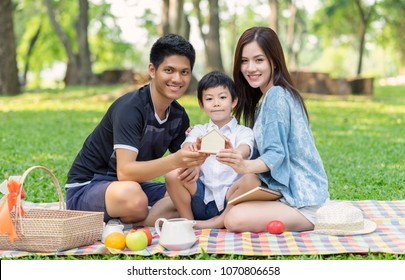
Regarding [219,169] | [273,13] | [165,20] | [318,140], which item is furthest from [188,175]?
[273,13]

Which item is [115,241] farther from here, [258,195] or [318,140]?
[318,140]

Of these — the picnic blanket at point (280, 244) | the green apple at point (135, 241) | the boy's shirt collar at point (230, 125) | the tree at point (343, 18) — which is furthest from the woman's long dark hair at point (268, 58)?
the tree at point (343, 18)

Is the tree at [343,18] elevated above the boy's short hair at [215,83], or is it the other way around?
the tree at [343,18]

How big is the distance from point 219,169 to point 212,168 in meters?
0.05

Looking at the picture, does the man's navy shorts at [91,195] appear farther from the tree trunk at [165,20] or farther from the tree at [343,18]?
the tree at [343,18]

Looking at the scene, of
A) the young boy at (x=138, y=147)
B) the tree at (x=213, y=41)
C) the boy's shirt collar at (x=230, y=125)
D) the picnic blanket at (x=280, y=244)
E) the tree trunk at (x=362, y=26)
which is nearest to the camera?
the picnic blanket at (x=280, y=244)

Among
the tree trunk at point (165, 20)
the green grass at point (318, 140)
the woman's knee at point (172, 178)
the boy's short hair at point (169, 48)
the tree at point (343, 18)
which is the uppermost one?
the tree at point (343, 18)

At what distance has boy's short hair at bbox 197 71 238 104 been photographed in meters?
4.39

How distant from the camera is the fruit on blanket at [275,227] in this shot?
4.20 m

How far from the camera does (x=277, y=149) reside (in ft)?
13.7

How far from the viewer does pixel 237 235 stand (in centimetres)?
422

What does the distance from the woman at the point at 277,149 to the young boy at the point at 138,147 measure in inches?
17.3
